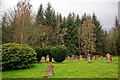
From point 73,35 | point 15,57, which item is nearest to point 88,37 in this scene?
point 73,35

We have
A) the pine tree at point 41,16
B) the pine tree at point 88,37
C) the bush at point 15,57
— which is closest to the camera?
the bush at point 15,57

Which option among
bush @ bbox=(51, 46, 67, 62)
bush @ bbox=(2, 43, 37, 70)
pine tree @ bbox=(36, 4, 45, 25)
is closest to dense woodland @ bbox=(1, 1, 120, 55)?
pine tree @ bbox=(36, 4, 45, 25)

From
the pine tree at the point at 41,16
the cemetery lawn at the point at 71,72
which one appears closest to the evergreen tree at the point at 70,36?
the pine tree at the point at 41,16

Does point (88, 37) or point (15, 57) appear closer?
point (15, 57)

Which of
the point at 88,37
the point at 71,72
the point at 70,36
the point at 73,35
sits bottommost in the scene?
the point at 71,72

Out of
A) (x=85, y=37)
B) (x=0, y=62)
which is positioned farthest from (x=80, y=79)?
(x=85, y=37)

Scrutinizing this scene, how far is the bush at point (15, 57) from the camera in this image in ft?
27.3

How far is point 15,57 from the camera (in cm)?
848

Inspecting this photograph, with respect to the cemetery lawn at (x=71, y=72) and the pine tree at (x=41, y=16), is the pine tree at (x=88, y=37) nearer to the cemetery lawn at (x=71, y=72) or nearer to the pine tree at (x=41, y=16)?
the pine tree at (x=41, y=16)

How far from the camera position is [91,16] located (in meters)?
35.7

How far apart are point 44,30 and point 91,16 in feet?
61.7

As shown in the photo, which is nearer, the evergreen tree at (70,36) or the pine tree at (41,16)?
the pine tree at (41,16)

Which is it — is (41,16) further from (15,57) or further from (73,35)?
(15,57)

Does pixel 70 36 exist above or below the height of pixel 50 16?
below
